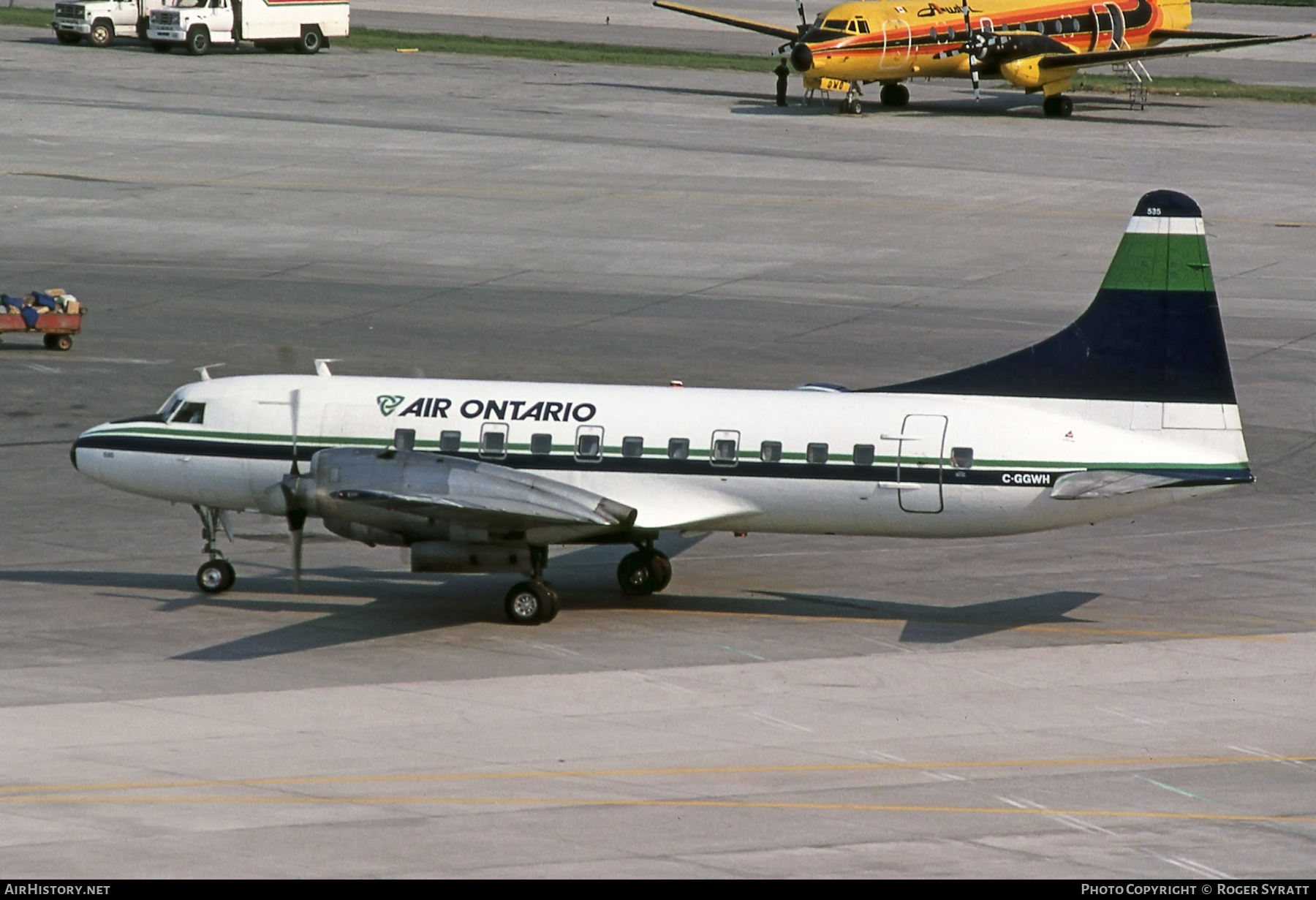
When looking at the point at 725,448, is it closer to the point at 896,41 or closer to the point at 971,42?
the point at 896,41

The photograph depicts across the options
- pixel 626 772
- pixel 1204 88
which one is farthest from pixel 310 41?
pixel 626 772

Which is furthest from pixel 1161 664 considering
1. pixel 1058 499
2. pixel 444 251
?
pixel 444 251

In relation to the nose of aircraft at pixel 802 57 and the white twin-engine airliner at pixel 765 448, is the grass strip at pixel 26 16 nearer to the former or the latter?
the nose of aircraft at pixel 802 57

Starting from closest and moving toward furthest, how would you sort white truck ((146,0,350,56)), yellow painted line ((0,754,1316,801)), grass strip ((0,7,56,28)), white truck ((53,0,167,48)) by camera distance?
yellow painted line ((0,754,1316,801))
white truck ((146,0,350,56))
white truck ((53,0,167,48))
grass strip ((0,7,56,28))

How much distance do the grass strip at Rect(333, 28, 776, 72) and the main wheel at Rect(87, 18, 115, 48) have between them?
11137 mm

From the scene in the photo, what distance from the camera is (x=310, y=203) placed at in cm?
6122

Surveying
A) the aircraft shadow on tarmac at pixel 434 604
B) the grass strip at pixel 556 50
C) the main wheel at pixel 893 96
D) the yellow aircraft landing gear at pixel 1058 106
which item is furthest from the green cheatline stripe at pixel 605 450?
the grass strip at pixel 556 50

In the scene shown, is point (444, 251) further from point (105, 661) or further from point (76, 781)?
point (76, 781)

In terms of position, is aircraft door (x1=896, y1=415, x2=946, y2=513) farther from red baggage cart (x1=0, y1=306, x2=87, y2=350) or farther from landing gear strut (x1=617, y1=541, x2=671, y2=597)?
red baggage cart (x1=0, y1=306, x2=87, y2=350)

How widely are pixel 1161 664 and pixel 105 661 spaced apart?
48.0ft

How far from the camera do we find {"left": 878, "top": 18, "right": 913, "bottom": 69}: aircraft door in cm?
7256

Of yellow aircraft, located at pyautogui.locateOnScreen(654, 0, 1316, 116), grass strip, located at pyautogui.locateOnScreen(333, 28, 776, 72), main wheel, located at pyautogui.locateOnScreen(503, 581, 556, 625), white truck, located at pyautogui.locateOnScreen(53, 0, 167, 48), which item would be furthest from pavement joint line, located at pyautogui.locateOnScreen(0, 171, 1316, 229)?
main wheel, located at pyautogui.locateOnScreen(503, 581, 556, 625)

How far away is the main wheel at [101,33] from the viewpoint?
87438 mm

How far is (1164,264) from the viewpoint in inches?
1081
